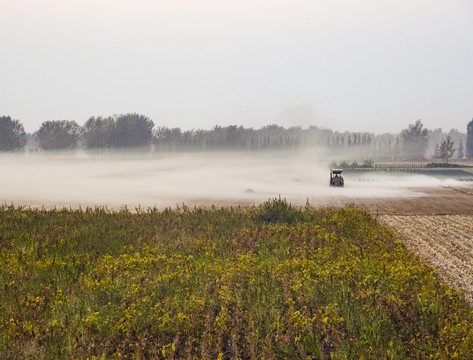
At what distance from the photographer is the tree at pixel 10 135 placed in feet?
342

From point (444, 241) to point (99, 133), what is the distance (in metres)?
111

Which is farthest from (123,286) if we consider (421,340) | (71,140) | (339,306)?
(71,140)

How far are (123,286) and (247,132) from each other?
180 m

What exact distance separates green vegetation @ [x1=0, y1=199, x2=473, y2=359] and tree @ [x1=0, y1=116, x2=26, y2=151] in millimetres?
107268

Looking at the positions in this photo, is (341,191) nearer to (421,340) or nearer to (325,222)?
(325,222)

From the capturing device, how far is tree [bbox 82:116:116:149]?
113 m

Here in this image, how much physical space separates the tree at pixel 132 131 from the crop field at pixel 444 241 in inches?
4161

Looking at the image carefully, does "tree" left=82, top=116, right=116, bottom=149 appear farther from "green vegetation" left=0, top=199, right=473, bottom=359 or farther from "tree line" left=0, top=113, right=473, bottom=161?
"green vegetation" left=0, top=199, right=473, bottom=359

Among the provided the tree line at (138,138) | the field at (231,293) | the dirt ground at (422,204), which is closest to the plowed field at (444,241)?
the field at (231,293)

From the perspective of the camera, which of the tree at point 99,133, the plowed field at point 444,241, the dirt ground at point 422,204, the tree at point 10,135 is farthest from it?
the tree at point 99,133

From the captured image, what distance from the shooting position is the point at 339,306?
7570mm

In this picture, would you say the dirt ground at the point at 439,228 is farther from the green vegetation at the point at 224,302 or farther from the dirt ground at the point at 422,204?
the green vegetation at the point at 224,302

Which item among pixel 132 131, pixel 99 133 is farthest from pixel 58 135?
pixel 132 131

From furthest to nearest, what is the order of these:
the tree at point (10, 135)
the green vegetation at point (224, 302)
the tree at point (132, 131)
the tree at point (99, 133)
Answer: the tree at point (132, 131)
the tree at point (99, 133)
the tree at point (10, 135)
the green vegetation at point (224, 302)
